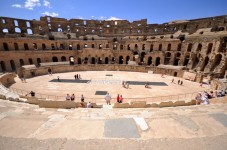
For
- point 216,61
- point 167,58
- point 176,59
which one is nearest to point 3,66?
point 167,58

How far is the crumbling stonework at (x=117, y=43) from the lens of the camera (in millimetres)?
26016

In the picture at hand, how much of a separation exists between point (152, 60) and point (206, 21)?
748 inches

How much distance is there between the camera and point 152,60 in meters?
33.0

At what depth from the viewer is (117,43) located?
125ft

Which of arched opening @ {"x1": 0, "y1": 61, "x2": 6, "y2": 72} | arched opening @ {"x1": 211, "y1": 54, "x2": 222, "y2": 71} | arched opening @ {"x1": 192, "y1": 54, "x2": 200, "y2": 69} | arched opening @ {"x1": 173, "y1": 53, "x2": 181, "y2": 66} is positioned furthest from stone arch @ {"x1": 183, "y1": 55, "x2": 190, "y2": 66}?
arched opening @ {"x1": 0, "y1": 61, "x2": 6, "y2": 72}

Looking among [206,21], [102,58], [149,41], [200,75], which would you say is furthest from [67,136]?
[206,21]

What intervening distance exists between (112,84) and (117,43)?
880 inches

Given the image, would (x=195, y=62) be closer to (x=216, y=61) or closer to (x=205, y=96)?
(x=216, y=61)

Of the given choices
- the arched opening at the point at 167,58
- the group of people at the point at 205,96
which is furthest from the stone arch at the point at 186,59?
the group of people at the point at 205,96

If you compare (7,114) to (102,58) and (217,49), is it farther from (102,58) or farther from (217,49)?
(217,49)

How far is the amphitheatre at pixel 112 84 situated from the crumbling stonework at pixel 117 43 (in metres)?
0.22

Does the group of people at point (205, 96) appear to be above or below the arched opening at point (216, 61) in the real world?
below

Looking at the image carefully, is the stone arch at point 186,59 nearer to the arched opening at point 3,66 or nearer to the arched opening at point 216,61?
the arched opening at point 216,61

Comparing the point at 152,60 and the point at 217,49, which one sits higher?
the point at 217,49
